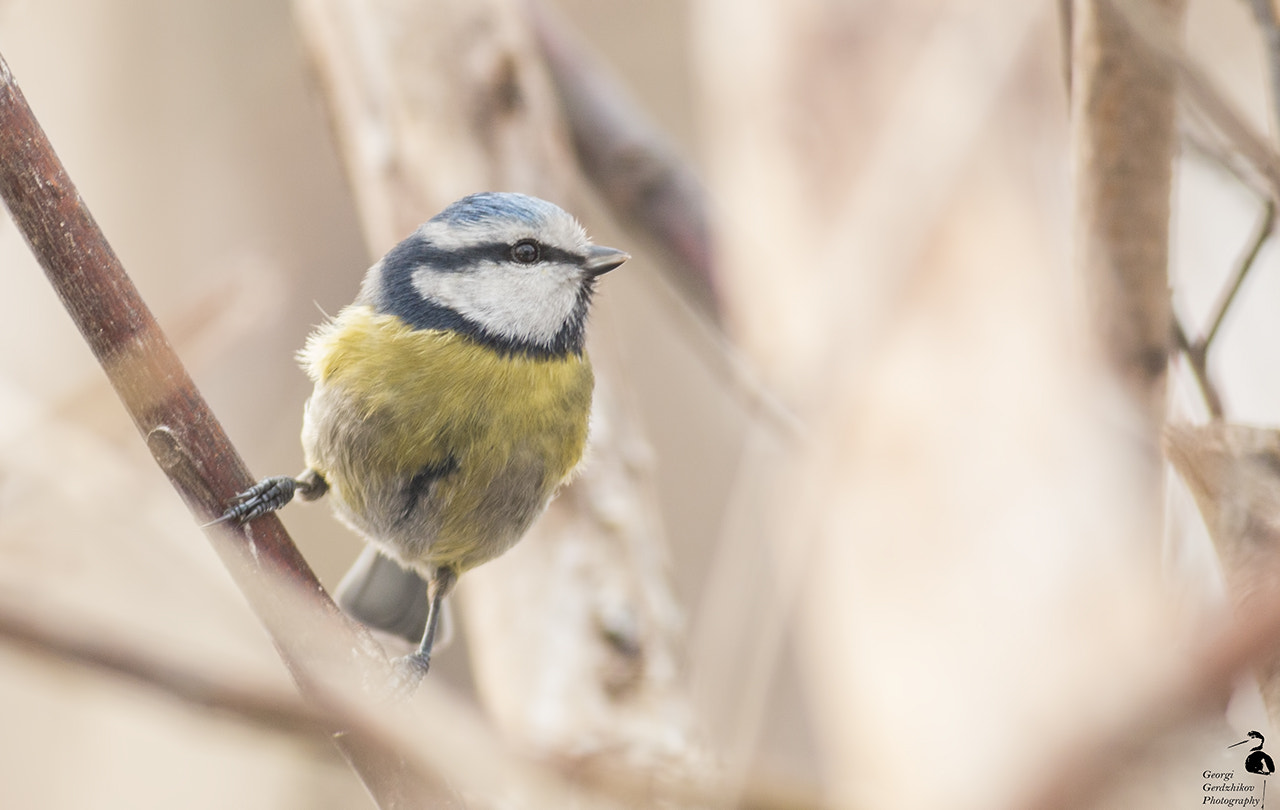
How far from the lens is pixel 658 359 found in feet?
14.2

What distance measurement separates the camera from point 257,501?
1.02 meters

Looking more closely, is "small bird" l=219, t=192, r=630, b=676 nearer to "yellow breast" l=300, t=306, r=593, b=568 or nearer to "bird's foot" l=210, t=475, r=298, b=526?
"yellow breast" l=300, t=306, r=593, b=568

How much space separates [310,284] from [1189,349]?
305 centimetres

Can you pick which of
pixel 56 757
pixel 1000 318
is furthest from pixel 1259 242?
pixel 56 757

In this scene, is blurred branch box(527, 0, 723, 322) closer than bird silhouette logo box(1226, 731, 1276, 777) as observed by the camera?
No

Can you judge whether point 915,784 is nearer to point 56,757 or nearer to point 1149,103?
point 1149,103

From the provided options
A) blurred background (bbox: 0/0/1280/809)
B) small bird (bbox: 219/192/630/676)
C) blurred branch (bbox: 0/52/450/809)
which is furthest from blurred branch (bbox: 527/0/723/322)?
blurred branch (bbox: 0/52/450/809)

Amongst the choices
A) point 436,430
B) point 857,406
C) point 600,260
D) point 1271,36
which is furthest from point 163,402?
point 857,406

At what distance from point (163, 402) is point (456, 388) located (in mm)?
517

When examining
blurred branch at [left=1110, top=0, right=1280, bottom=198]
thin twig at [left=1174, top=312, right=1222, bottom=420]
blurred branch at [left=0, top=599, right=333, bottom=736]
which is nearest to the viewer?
blurred branch at [left=0, top=599, right=333, bottom=736]

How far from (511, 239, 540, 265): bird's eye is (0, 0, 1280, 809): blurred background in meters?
0.28

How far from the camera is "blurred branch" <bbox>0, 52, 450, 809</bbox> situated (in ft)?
Answer: 2.90

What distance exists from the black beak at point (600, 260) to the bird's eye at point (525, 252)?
0.24 feet

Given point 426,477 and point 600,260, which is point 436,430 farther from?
point 600,260
